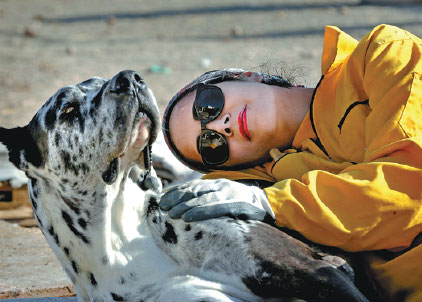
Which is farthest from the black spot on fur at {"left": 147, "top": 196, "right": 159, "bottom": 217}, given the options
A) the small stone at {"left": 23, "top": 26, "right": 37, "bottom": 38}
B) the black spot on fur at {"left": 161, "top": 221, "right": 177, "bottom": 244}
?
the small stone at {"left": 23, "top": 26, "right": 37, "bottom": 38}

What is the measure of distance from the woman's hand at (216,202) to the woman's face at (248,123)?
587 millimetres

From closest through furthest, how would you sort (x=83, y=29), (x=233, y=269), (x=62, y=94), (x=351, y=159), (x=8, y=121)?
1. (x=233, y=269)
2. (x=62, y=94)
3. (x=351, y=159)
4. (x=8, y=121)
5. (x=83, y=29)

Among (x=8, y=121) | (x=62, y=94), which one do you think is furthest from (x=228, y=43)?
(x=62, y=94)

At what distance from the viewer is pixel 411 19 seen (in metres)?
10.9

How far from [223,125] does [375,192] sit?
1.01 meters

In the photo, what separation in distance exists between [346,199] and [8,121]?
17.4 ft

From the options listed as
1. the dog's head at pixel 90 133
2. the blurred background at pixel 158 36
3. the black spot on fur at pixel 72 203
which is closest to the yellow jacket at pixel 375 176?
the dog's head at pixel 90 133

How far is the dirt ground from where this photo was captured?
29.7 feet

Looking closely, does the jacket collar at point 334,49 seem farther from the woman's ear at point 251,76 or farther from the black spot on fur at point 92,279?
the black spot on fur at point 92,279

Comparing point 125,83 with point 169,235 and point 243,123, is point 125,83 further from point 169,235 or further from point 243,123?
point 243,123

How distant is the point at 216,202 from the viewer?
2.97 metres

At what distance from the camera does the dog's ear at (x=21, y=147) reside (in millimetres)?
3064

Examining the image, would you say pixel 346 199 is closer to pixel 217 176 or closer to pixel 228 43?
pixel 217 176

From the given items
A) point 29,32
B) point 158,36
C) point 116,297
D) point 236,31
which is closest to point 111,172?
point 116,297
